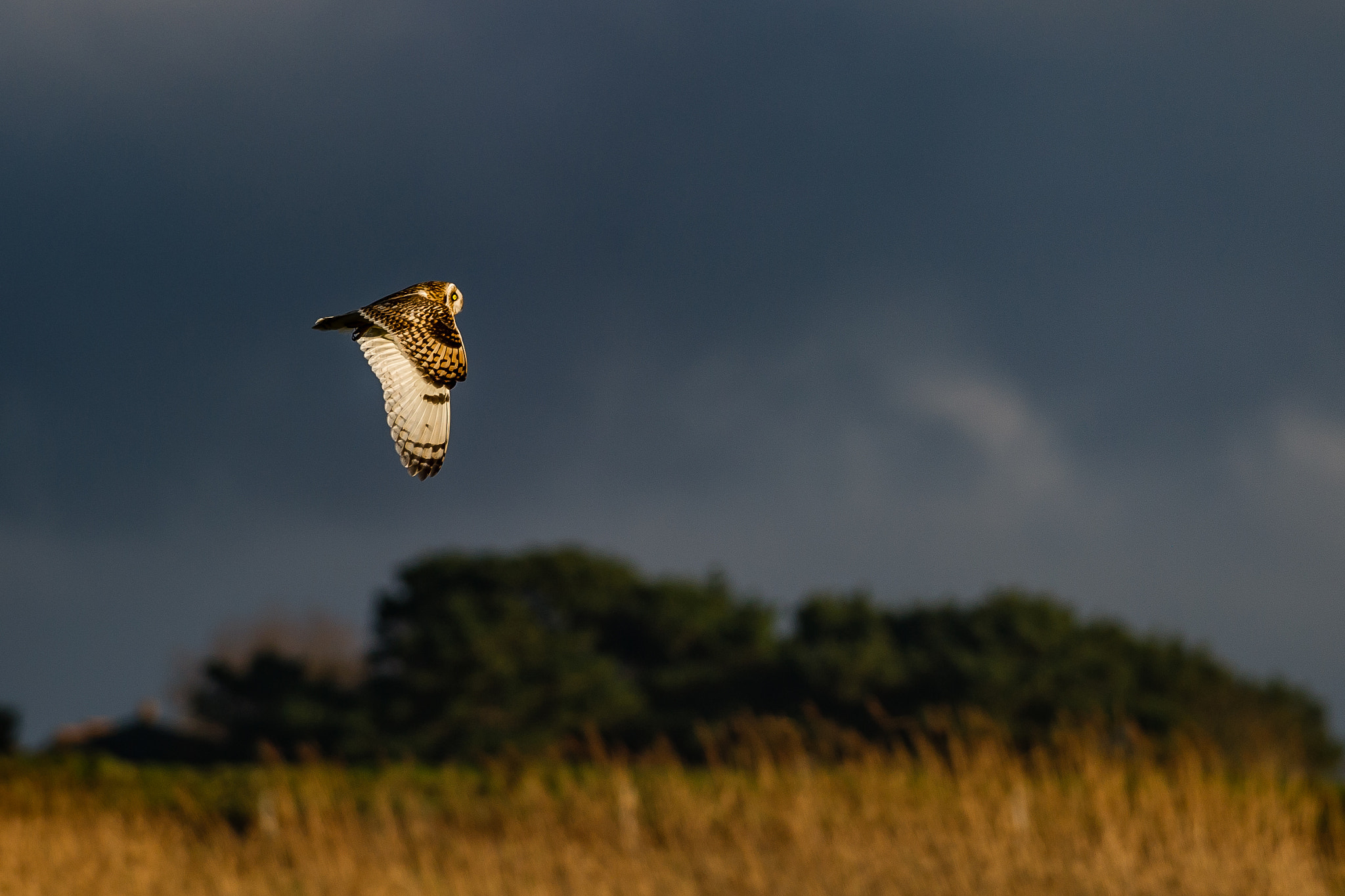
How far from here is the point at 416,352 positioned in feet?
3.26

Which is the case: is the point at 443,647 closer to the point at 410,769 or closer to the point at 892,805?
the point at 410,769

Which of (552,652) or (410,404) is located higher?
(552,652)

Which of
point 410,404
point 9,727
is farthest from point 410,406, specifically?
point 9,727

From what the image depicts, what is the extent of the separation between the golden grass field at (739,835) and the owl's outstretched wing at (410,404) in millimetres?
8050

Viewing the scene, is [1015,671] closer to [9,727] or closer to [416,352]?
[9,727]

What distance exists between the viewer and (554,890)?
375 inches

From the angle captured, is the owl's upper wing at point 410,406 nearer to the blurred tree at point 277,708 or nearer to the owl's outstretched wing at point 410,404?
the owl's outstretched wing at point 410,404

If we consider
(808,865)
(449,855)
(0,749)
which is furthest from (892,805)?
(0,749)

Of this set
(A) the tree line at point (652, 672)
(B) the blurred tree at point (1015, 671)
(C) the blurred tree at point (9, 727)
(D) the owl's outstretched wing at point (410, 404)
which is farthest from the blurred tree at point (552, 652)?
(D) the owl's outstretched wing at point (410, 404)

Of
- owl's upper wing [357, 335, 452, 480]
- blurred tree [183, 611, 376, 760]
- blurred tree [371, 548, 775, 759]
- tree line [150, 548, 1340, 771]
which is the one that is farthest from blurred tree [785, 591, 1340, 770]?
owl's upper wing [357, 335, 452, 480]

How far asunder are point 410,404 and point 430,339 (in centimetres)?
6

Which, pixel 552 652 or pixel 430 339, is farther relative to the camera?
pixel 552 652

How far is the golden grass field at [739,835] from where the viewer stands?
902cm

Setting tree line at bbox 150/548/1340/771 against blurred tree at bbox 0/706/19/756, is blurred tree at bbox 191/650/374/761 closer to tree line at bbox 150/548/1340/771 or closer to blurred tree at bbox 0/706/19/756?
tree line at bbox 150/548/1340/771
